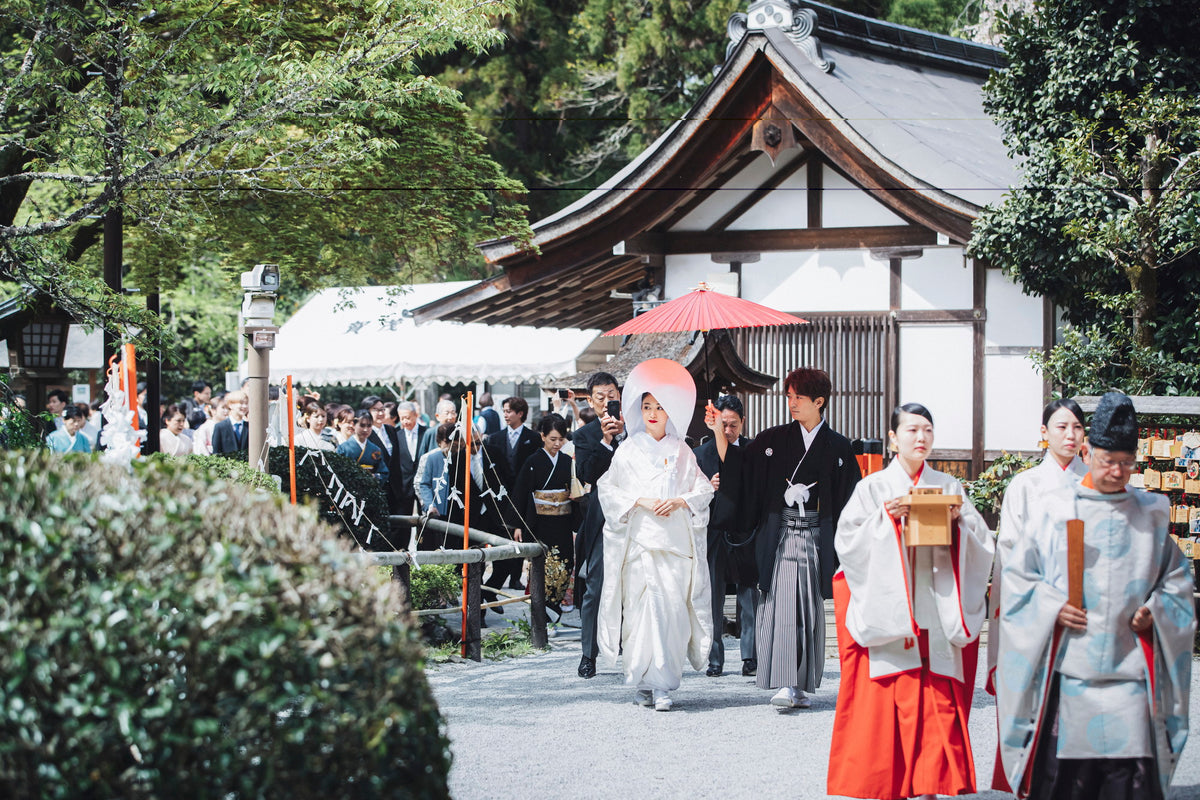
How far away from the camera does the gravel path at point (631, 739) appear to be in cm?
539

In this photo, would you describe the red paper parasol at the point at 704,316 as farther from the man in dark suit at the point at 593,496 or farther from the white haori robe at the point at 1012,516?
the white haori robe at the point at 1012,516

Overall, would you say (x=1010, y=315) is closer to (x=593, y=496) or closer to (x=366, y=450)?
(x=593, y=496)

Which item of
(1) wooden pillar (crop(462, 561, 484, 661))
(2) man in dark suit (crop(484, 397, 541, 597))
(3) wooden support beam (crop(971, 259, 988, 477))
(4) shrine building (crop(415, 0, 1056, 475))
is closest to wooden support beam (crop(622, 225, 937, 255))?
(4) shrine building (crop(415, 0, 1056, 475))

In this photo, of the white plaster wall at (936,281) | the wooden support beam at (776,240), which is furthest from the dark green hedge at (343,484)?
the white plaster wall at (936,281)

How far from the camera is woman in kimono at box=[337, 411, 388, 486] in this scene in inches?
444

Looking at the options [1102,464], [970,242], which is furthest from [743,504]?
[970,242]

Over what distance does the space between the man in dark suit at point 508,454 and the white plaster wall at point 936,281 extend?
13.9 ft

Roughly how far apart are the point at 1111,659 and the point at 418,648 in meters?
2.74

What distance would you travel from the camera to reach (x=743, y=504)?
7.56m

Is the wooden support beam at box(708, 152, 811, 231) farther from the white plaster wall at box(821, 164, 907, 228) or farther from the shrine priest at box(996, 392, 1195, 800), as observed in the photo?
the shrine priest at box(996, 392, 1195, 800)

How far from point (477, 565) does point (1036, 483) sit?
453 cm

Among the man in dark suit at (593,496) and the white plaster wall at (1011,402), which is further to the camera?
the white plaster wall at (1011,402)

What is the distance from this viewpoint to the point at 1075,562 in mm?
4434

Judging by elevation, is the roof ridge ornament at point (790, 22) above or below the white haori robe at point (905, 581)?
above
